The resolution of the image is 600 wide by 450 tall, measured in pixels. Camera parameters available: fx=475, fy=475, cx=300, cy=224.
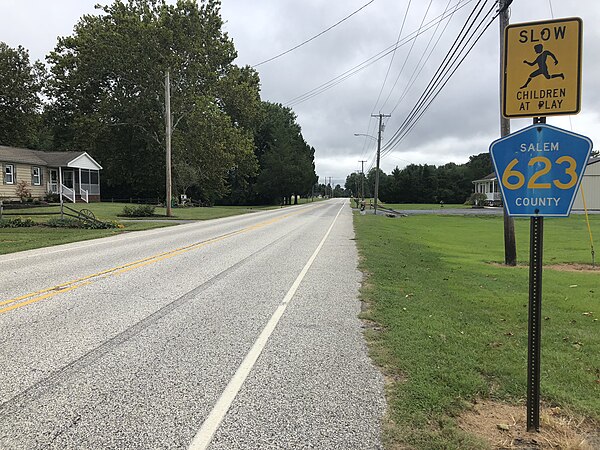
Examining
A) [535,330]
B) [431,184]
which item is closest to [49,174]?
[535,330]

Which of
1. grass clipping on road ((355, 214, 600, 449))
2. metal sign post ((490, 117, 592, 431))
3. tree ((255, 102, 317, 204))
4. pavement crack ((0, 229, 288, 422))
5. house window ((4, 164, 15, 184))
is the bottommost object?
grass clipping on road ((355, 214, 600, 449))

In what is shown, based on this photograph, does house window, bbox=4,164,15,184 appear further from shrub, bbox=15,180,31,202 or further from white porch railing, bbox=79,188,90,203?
white porch railing, bbox=79,188,90,203

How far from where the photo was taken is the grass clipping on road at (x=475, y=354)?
11.1 feet

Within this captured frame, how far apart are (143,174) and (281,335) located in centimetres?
4956

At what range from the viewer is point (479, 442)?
3193mm

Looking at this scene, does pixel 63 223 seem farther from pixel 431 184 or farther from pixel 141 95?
pixel 431 184

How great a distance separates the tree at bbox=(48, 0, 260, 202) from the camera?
42.8 m

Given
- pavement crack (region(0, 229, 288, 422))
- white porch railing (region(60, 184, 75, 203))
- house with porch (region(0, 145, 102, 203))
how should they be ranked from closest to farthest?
pavement crack (region(0, 229, 288, 422))
house with porch (region(0, 145, 102, 203))
white porch railing (region(60, 184, 75, 203))

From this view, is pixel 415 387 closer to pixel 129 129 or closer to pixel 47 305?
pixel 47 305

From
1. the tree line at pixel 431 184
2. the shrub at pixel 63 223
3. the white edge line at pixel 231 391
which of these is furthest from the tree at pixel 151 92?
the tree line at pixel 431 184

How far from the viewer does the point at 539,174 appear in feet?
10.9

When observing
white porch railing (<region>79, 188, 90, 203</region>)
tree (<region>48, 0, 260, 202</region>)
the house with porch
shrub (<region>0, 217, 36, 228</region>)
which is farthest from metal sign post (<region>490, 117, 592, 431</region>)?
white porch railing (<region>79, 188, 90, 203</region>)

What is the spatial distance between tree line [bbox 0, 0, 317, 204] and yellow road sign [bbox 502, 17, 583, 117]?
40966 mm

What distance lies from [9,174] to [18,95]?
2136 cm
